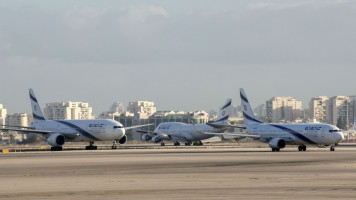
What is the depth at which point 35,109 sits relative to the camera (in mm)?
118125

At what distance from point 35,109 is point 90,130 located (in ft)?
45.3

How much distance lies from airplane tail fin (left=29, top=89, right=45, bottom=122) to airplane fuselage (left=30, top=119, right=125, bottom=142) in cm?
643

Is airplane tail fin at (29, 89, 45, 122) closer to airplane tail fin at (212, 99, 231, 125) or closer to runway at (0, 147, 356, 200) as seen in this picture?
airplane tail fin at (212, 99, 231, 125)

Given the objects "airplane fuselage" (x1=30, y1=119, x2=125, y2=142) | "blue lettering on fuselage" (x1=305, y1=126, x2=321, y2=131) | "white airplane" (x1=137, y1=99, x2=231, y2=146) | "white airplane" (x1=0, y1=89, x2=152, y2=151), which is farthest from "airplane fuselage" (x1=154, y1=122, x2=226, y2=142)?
"blue lettering on fuselage" (x1=305, y1=126, x2=321, y2=131)

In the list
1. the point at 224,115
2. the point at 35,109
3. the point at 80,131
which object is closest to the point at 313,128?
the point at 80,131

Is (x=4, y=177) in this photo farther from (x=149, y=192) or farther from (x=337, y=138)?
(x=337, y=138)

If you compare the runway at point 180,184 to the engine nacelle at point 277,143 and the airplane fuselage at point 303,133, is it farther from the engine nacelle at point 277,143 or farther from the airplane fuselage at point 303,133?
the airplane fuselage at point 303,133

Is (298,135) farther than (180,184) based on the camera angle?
Yes

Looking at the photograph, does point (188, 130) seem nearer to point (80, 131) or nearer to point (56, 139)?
point (80, 131)

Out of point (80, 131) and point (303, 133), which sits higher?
point (80, 131)

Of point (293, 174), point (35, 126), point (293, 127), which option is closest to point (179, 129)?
point (35, 126)

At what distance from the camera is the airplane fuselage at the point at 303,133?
9019cm

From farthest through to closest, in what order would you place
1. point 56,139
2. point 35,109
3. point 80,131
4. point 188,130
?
point 188,130, point 35,109, point 80,131, point 56,139

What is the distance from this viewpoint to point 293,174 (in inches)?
1638
